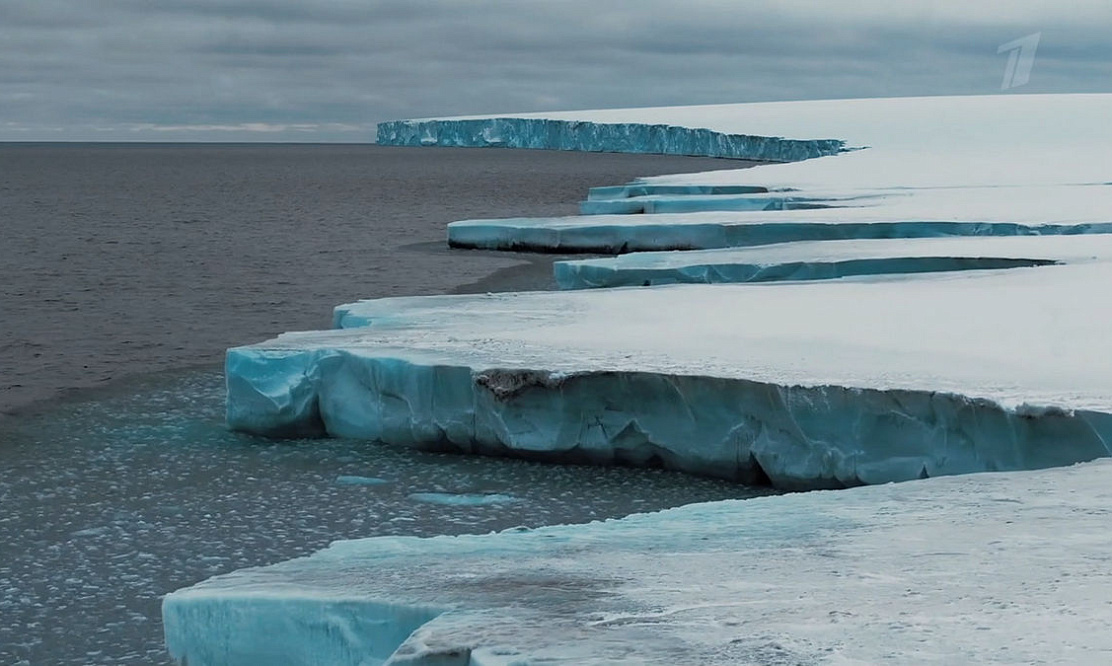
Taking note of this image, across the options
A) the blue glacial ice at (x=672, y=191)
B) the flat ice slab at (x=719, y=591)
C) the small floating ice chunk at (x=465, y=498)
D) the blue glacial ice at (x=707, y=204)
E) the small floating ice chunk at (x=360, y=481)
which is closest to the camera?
the flat ice slab at (x=719, y=591)

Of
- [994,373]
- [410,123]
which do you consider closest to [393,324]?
[994,373]

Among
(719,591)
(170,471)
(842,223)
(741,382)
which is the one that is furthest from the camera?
(842,223)

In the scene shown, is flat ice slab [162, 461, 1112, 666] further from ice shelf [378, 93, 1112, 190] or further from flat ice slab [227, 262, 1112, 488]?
ice shelf [378, 93, 1112, 190]

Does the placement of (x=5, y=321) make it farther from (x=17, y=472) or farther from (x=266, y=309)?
(x=17, y=472)

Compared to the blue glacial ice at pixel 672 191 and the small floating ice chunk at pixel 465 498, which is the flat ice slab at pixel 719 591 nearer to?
the small floating ice chunk at pixel 465 498

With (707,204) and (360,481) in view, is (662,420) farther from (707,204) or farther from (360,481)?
(707,204)

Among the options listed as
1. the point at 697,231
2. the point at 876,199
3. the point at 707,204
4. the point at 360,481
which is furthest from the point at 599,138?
the point at 360,481

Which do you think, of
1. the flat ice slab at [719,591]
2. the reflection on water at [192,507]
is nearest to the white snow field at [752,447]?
the flat ice slab at [719,591]
